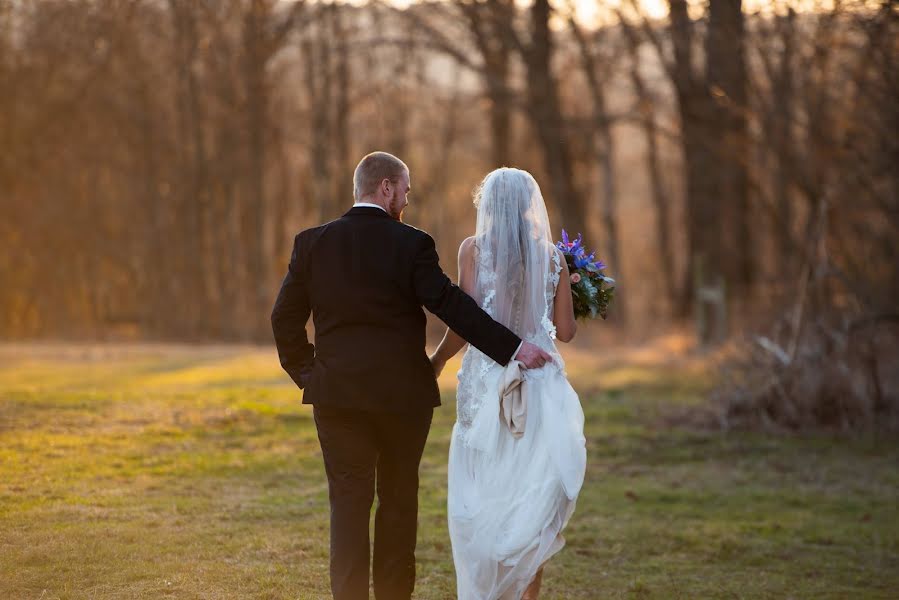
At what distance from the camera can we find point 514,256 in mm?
5945

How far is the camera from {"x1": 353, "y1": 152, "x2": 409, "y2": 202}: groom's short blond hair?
225 inches

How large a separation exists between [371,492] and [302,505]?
3.63 meters

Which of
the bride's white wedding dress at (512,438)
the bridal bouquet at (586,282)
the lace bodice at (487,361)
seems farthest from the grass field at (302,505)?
→ the bridal bouquet at (586,282)

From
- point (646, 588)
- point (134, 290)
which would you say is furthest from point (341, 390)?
point (134, 290)

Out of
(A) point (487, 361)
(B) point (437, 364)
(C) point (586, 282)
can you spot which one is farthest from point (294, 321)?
(C) point (586, 282)

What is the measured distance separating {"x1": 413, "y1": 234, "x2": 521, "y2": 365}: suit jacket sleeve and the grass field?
1.85 meters

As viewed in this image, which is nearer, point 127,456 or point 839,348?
point 127,456

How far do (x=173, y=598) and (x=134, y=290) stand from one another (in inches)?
1015

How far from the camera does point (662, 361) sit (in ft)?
75.4

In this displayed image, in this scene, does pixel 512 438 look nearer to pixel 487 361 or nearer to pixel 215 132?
pixel 487 361

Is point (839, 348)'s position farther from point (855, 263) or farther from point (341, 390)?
point (341, 390)

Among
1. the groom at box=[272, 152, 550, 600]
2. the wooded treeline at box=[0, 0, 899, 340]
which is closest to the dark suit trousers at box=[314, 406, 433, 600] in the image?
the groom at box=[272, 152, 550, 600]

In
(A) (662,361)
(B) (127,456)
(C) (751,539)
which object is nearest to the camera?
(C) (751,539)

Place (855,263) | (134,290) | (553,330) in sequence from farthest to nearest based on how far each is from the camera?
(134,290) → (855,263) → (553,330)
